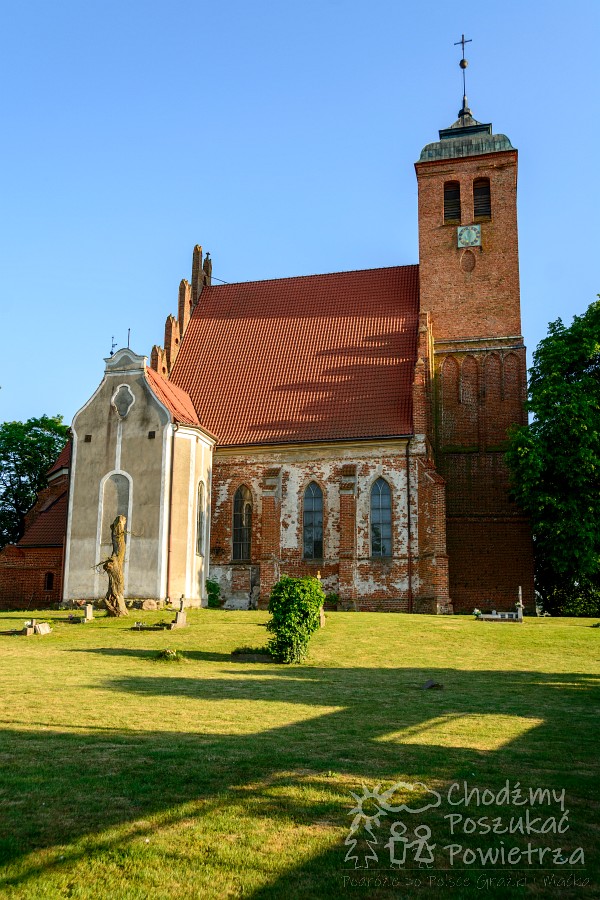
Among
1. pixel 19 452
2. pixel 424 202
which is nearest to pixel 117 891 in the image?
pixel 424 202

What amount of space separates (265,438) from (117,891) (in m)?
26.8

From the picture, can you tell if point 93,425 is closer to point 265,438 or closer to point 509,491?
point 265,438

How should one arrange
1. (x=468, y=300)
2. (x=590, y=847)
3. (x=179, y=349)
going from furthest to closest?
(x=179, y=349) → (x=468, y=300) → (x=590, y=847)

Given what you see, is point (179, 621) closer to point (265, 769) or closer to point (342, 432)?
point (342, 432)

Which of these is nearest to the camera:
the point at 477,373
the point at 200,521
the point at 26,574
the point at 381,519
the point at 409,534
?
the point at 409,534

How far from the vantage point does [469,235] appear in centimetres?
3528

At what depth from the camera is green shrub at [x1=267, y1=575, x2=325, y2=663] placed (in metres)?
17.4

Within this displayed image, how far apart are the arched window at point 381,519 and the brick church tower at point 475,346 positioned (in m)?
3.52

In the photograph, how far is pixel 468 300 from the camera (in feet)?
113

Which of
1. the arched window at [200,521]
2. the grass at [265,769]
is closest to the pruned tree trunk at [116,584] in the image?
the arched window at [200,521]

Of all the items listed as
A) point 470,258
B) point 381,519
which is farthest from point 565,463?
point 470,258

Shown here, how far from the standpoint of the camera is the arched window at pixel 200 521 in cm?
2994

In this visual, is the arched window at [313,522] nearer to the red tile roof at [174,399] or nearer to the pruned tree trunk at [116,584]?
the red tile roof at [174,399]

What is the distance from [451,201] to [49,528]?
22.3m
